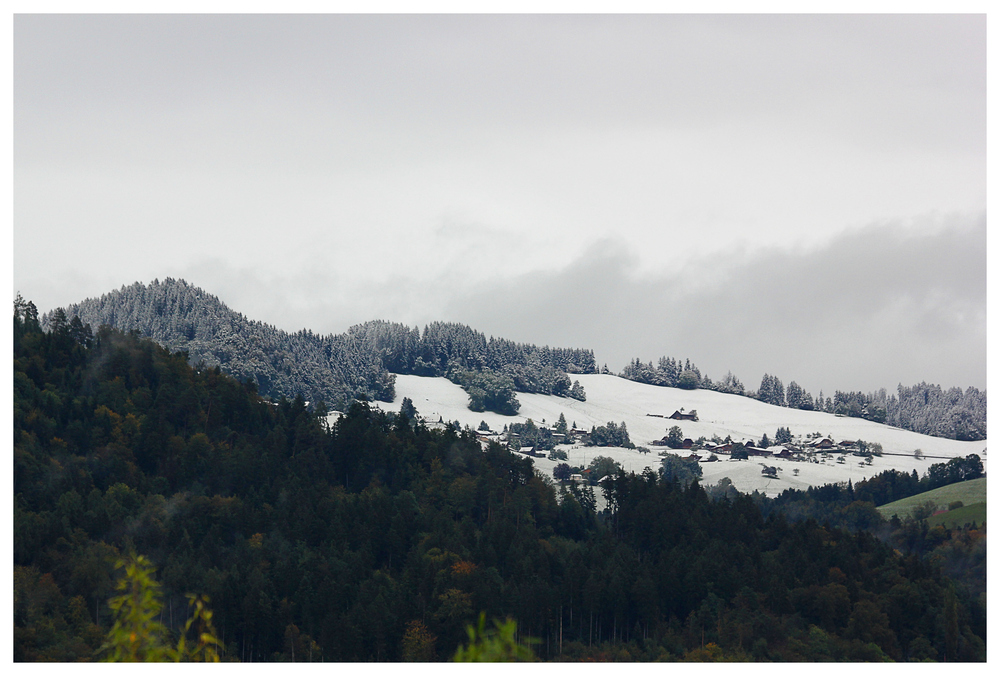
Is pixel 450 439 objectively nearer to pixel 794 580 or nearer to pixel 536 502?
pixel 536 502

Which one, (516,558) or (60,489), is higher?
(60,489)

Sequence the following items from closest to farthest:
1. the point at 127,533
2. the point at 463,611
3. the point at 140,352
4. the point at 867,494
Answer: the point at 463,611, the point at 127,533, the point at 140,352, the point at 867,494

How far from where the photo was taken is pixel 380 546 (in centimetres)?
12281

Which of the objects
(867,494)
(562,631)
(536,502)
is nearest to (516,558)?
(562,631)

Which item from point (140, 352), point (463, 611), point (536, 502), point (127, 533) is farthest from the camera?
point (140, 352)

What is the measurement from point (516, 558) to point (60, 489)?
2390 inches

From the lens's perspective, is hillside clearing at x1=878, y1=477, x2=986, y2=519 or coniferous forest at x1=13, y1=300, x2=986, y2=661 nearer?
coniferous forest at x1=13, y1=300, x2=986, y2=661

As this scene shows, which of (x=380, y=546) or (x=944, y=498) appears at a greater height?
(x=944, y=498)

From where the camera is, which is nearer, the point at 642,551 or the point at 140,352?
the point at 642,551

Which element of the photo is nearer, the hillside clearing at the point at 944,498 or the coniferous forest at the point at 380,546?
the coniferous forest at the point at 380,546

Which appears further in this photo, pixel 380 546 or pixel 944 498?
pixel 944 498

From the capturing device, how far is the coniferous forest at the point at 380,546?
322 ft

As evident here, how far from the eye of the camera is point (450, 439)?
541ft

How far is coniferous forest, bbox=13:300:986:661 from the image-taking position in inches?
3861
